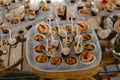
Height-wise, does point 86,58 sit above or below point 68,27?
below

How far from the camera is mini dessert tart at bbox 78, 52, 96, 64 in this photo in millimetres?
929

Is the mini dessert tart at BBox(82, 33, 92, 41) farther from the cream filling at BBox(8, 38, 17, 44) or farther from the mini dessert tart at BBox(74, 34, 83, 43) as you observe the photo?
the cream filling at BBox(8, 38, 17, 44)

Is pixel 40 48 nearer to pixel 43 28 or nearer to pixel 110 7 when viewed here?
pixel 43 28

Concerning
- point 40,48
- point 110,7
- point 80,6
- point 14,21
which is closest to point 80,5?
point 80,6

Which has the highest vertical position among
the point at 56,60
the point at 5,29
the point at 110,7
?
the point at 110,7

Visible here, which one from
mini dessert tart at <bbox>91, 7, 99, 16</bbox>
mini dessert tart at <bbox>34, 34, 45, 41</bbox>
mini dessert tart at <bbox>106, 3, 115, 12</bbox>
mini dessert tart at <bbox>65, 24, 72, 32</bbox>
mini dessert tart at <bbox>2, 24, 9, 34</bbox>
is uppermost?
mini dessert tart at <bbox>106, 3, 115, 12</bbox>

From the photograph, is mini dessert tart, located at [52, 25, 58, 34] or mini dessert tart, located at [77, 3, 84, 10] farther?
mini dessert tart, located at [77, 3, 84, 10]

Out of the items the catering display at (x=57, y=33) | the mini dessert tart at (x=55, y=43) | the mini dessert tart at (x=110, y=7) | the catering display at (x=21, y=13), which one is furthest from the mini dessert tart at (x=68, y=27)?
the mini dessert tart at (x=110, y=7)

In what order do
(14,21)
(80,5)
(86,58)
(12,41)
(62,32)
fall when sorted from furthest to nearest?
(80,5), (14,21), (12,41), (62,32), (86,58)

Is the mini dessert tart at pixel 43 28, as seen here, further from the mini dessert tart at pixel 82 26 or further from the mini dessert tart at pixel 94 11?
the mini dessert tart at pixel 94 11

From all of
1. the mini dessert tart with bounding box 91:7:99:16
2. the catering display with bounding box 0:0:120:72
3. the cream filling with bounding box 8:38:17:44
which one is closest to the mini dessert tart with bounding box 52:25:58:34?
the catering display with bounding box 0:0:120:72

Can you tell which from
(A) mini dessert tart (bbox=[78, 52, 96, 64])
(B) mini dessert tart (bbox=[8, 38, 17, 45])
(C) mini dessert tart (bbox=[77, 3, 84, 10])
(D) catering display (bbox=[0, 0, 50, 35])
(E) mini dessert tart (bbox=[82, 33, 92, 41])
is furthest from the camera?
(C) mini dessert tart (bbox=[77, 3, 84, 10])

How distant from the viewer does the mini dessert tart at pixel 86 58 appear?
0.93m

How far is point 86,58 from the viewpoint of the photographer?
3.10 feet
